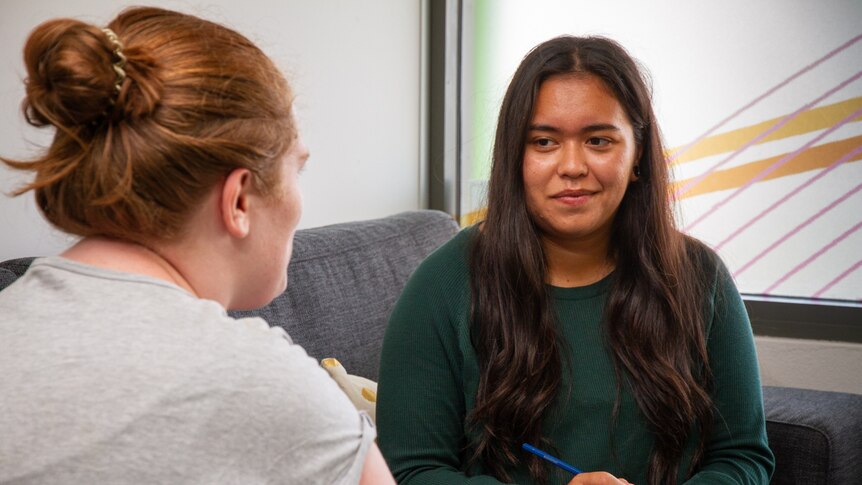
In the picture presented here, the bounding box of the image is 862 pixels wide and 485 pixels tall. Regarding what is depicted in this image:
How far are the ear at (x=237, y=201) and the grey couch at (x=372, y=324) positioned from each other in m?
0.86

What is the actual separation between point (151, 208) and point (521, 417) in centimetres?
87

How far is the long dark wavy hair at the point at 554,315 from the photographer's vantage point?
5.11 ft

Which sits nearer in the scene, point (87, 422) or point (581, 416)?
point (87, 422)

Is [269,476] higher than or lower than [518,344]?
higher

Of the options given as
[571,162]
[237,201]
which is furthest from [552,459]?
[237,201]

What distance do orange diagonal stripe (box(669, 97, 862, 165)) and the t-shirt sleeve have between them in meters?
2.19

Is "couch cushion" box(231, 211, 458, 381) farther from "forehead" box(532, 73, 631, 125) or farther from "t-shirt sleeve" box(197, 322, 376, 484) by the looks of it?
"t-shirt sleeve" box(197, 322, 376, 484)

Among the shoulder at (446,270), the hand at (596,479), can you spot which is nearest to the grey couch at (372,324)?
the shoulder at (446,270)

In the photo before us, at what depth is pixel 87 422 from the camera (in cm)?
74

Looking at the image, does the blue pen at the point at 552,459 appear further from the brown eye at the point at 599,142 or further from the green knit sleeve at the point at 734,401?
the brown eye at the point at 599,142

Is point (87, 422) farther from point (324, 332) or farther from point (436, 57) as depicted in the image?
point (436, 57)

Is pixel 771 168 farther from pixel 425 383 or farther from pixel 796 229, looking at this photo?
pixel 425 383

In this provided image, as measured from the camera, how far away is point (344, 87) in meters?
2.76

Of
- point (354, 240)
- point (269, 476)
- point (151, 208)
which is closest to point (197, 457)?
point (269, 476)
